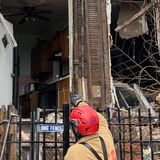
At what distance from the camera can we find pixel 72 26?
10.5 m

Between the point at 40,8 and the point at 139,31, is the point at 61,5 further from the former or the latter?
the point at 139,31

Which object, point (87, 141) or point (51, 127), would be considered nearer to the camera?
point (87, 141)

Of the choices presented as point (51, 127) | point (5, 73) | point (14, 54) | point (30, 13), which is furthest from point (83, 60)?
point (51, 127)

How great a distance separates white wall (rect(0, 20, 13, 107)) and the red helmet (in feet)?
23.4

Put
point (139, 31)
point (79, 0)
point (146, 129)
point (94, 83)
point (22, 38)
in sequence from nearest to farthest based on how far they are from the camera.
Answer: point (146, 129) → point (94, 83) → point (79, 0) → point (139, 31) → point (22, 38)

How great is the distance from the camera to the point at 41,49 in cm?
1591

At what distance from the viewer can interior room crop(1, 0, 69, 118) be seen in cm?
1374

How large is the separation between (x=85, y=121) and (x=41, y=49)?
1281cm

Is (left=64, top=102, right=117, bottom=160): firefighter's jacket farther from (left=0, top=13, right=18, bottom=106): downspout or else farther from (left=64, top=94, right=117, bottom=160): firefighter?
(left=0, top=13, right=18, bottom=106): downspout

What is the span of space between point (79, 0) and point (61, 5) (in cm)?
351

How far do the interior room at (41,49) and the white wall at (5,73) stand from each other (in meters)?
1.93

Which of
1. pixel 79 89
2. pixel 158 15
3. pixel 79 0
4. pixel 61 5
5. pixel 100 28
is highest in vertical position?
pixel 61 5

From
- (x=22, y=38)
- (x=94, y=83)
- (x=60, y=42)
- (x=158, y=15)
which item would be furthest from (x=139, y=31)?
(x=22, y=38)

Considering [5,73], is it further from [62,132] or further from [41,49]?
[62,132]
